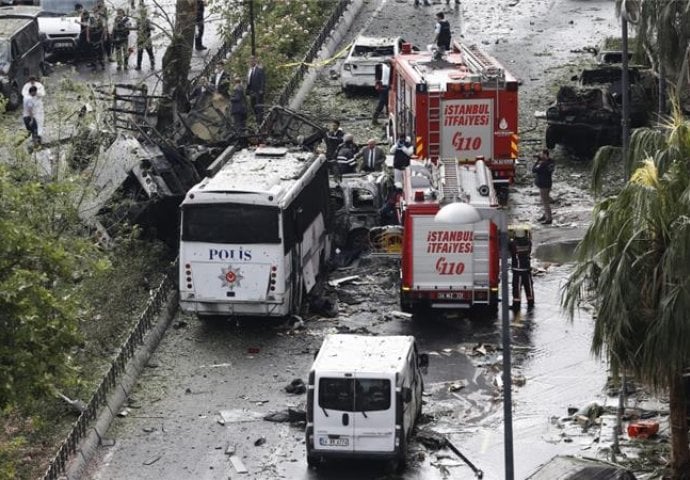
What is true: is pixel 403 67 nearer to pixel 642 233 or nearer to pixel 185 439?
pixel 185 439

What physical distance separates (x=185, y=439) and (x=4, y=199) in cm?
621

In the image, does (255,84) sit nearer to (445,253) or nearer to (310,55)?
(310,55)

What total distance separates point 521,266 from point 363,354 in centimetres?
713

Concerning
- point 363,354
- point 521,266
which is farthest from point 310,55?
point 363,354

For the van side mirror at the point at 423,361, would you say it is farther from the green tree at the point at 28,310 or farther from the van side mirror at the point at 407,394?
the green tree at the point at 28,310

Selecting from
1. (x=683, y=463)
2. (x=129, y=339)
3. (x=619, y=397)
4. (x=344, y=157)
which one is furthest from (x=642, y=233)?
(x=344, y=157)

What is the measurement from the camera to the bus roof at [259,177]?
31.5 m

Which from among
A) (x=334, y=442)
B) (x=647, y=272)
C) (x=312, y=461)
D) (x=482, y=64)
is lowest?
(x=312, y=461)

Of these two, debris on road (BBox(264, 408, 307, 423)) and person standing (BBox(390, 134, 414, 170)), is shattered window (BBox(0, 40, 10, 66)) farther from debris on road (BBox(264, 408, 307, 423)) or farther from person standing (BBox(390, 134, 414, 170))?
debris on road (BBox(264, 408, 307, 423))

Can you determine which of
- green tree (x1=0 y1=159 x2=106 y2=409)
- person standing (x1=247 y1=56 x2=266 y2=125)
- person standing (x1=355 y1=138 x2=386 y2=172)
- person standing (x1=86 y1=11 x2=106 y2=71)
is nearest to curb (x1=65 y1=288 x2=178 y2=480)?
green tree (x1=0 y1=159 x2=106 y2=409)

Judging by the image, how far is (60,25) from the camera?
49406mm

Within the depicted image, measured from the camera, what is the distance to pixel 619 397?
90.5 ft

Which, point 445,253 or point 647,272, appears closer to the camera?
point 647,272

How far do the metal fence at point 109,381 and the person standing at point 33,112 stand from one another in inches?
352
